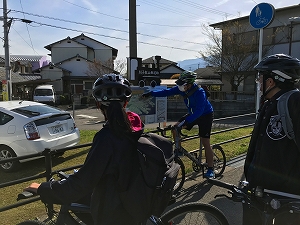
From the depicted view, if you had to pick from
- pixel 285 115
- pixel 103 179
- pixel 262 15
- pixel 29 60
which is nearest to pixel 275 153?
pixel 285 115

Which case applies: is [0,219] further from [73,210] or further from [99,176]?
[99,176]

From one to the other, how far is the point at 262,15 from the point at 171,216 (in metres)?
7.24

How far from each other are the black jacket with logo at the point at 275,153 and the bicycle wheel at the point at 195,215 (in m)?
0.40

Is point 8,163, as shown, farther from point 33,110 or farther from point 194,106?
point 194,106

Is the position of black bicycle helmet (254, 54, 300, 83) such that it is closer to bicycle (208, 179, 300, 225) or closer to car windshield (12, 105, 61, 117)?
bicycle (208, 179, 300, 225)

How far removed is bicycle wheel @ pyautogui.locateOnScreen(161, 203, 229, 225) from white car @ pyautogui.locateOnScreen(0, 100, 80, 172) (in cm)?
418

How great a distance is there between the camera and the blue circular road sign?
291 inches

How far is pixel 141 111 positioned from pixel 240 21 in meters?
23.0

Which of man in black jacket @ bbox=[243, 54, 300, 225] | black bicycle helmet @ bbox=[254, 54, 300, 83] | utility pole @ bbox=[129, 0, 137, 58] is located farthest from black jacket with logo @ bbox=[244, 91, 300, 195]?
utility pole @ bbox=[129, 0, 137, 58]

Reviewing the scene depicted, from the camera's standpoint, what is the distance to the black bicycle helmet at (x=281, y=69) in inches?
77.4

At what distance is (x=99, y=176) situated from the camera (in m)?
1.62

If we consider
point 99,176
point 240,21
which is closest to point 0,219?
point 99,176

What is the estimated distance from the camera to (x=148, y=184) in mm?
1678

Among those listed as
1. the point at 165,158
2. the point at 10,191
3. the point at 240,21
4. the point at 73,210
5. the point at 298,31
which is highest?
the point at 240,21
